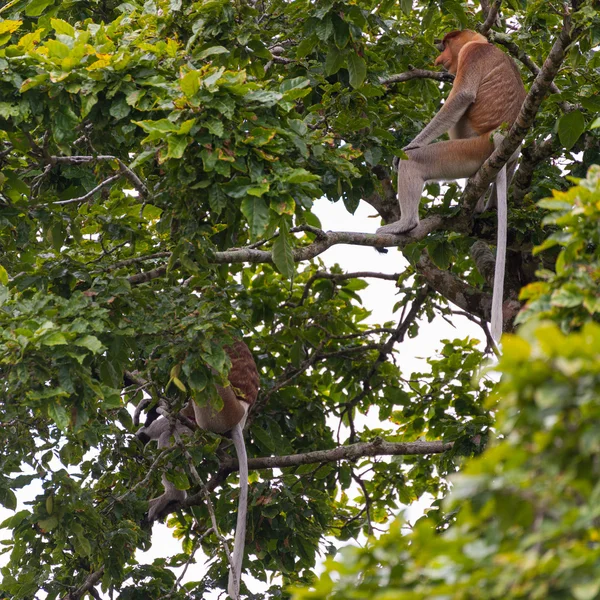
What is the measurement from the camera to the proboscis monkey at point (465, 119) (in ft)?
17.3

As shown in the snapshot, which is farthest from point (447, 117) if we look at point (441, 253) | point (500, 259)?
point (500, 259)

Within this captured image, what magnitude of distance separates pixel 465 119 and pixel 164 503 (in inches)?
123

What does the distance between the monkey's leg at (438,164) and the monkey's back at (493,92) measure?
14 centimetres

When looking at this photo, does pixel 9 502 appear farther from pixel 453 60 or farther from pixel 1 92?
pixel 453 60

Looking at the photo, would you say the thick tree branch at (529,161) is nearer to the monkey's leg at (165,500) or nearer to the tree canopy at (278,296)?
the tree canopy at (278,296)

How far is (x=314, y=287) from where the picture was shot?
6484 mm

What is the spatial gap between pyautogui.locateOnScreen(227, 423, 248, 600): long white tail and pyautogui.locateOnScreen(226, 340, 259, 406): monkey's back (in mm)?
242

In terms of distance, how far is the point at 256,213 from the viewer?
3482mm

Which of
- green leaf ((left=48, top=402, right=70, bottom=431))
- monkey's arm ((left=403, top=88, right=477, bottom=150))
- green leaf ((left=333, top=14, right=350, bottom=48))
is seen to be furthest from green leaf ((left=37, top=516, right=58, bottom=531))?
monkey's arm ((left=403, top=88, right=477, bottom=150))

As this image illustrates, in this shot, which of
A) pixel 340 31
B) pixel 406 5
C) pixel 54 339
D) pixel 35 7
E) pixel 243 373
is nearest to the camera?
pixel 54 339

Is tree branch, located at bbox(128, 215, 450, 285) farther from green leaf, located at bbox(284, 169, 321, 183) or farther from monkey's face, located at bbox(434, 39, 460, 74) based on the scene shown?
monkey's face, located at bbox(434, 39, 460, 74)

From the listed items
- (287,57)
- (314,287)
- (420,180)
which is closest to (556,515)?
(420,180)

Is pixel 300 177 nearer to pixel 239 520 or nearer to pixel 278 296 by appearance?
pixel 239 520

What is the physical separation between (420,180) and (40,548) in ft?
9.45
